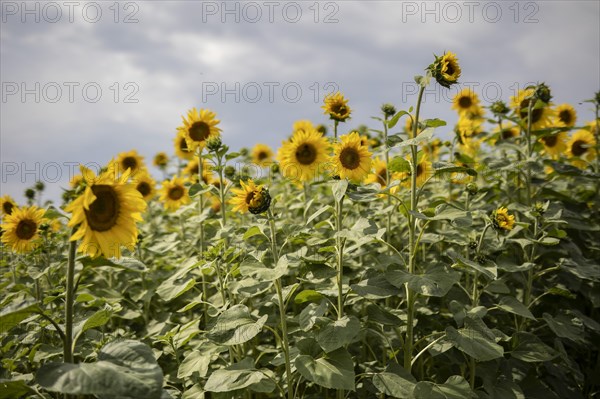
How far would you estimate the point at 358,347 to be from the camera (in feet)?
11.8

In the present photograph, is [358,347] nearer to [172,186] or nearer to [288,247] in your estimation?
[288,247]

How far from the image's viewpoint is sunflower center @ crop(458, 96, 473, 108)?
5496mm

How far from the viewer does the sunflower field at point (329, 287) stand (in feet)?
6.39

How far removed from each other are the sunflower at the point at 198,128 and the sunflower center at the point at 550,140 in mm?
3476

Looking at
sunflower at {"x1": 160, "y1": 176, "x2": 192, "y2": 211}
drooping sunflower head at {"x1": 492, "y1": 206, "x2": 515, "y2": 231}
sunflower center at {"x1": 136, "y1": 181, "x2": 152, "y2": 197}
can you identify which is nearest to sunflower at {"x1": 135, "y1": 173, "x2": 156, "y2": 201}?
sunflower center at {"x1": 136, "y1": 181, "x2": 152, "y2": 197}

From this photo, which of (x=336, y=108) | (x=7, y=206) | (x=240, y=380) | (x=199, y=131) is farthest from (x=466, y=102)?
(x=7, y=206)

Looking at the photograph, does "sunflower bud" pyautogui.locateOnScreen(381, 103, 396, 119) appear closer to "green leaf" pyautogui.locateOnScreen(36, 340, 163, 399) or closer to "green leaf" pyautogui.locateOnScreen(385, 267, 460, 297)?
"green leaf" pyautogui.locateOnScreen(385, 267, 460, 297)

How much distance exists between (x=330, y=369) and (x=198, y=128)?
268 cm

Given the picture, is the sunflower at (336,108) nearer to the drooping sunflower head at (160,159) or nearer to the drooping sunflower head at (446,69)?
the drooping sunflower head at (446,69)

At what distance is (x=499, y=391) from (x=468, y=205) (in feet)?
4.49

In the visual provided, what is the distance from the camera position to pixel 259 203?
2.55 m

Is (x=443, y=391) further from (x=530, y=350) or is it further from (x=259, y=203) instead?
(x=259, y=203)

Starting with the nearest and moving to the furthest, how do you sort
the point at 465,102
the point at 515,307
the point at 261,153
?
the point at 515,307 < the point at 465,102 < the point at 261,153

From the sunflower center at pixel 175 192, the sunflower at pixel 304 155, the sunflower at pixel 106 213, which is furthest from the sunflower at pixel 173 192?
the sunflower at pixel 106 213
